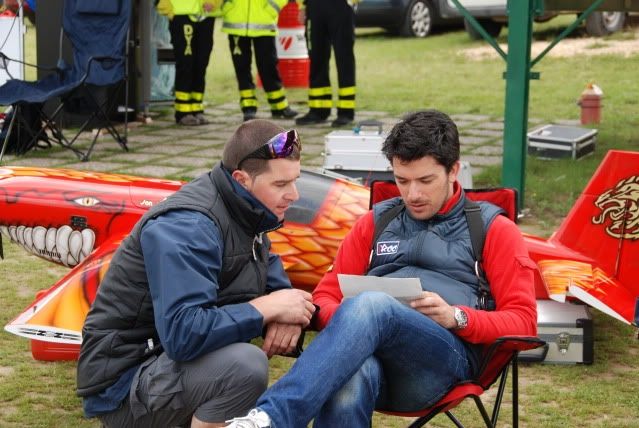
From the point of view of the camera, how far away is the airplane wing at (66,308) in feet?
15.6

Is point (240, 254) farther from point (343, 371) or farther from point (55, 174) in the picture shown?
point (55, 174)

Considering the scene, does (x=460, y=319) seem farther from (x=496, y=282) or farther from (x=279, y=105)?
(x=279, y=105)

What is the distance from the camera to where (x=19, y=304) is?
6.02 metres

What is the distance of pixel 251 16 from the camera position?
1136 centimetres

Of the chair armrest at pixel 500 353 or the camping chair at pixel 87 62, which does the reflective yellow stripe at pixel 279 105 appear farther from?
the chair armrest at pixel 500 353

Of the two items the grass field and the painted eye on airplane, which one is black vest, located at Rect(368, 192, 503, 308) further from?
the painted eye on airplane

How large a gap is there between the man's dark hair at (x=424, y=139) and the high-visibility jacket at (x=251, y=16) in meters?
7.79

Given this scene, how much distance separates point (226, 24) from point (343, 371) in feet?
28.3

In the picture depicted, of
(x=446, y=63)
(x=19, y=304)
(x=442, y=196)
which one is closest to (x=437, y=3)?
(x=446, y=63)

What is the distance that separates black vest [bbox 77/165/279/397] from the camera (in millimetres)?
3453

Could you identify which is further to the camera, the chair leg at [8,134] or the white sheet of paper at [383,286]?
the chair leg at [8,134]

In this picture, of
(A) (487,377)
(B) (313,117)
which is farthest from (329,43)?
(A) (487,377)

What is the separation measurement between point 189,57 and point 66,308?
6718 mm

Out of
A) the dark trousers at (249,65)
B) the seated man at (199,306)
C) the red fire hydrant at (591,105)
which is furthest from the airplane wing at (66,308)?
the red fire hydrant at (591,105)
